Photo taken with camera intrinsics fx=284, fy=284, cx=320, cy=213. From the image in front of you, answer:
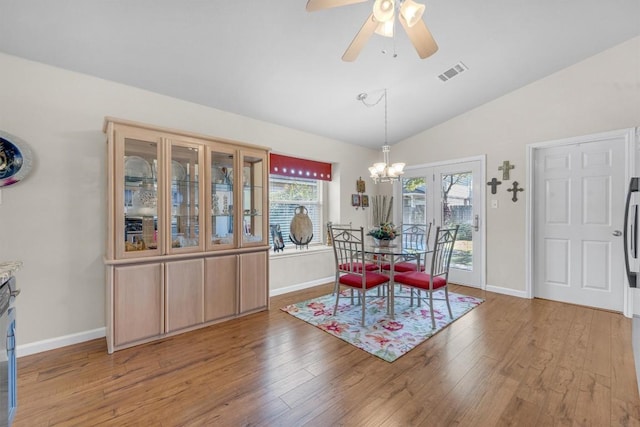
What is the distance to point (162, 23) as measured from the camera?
7.00 ft

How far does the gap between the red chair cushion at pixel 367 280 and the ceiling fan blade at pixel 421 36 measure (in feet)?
7.03

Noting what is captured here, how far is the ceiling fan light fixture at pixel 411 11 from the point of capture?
5.32 feet

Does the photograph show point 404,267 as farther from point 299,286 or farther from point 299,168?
point 299,168

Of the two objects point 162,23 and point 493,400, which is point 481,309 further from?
point 162,23

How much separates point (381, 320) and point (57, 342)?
9.82 feet

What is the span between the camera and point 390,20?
5.79 feet

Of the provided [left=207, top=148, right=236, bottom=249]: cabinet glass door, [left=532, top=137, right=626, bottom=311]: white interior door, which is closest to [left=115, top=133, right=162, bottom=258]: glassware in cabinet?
[left=207, top=148, right=236, bottom=249]: cabinet glass door

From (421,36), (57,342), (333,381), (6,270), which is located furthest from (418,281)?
(57,342)

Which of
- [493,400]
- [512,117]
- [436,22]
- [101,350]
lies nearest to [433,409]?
[493,400]

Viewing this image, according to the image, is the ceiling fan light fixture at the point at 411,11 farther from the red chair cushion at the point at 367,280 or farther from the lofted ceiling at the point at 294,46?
the red chair cushion at the point at 367,280

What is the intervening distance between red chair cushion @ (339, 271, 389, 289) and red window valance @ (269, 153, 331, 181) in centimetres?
182

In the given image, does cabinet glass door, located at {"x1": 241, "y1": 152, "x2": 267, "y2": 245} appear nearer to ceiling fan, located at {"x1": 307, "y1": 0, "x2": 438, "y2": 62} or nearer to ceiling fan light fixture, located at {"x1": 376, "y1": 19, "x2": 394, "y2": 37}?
ceiling fan, located at {"x1": 307, "y1": 0, "x2": 438, "y2": 62}

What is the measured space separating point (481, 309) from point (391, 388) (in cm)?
207

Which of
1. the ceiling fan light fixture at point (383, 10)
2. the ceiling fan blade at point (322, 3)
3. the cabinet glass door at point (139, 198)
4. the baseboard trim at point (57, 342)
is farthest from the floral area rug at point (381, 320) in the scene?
the ceiling fan blade at point (322, 3)
